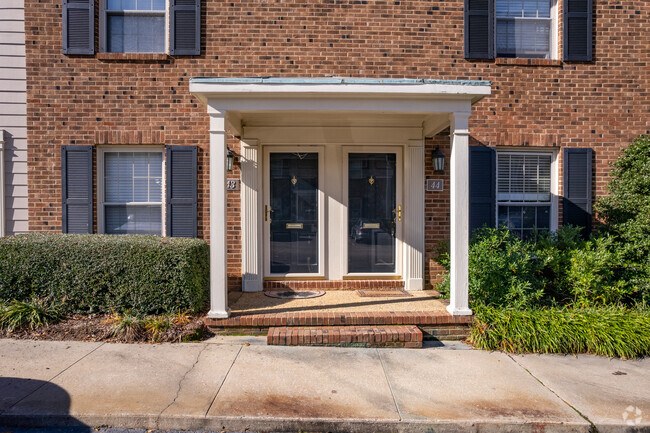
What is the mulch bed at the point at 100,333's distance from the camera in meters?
5.10

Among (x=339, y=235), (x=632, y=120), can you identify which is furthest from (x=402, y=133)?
(x=632, y=120)

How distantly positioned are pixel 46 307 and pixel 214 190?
263 cm

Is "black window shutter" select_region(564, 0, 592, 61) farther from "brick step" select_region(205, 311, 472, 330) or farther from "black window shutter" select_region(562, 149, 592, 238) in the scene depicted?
"brick step" select_region(205, 311, 472, 330)

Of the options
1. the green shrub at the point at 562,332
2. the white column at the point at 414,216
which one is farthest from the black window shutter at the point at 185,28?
the green shrub at the point at 562,332

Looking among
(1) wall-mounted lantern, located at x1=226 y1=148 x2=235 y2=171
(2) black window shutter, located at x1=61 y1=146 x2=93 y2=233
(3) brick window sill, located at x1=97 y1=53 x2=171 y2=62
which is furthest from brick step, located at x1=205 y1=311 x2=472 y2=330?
(3) brick window sill, located at x1=97 y1=53 x2=171 y2=62

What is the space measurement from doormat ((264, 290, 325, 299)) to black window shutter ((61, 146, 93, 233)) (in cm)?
299

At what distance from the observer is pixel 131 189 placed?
6.94 metres

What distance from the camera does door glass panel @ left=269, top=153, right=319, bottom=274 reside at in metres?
7.08

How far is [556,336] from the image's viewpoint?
4.93 metres

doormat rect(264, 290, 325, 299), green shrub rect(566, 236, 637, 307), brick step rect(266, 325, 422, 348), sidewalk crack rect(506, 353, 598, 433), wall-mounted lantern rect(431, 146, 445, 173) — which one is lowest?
sidewalk crack rect(506, 353, 598, 433)

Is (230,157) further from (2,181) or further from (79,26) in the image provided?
(2,181)

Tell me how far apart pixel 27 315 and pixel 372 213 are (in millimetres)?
4947

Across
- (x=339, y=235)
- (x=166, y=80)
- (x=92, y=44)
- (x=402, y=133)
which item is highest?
(x=92, y=44)

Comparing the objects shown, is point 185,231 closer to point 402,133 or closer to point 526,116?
point 402,133
